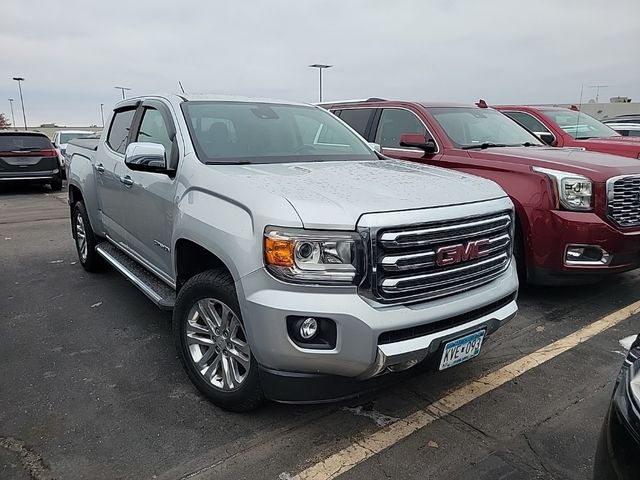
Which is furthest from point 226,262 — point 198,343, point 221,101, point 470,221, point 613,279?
point 613,279

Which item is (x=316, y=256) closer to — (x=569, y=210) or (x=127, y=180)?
(x=127, y=180)

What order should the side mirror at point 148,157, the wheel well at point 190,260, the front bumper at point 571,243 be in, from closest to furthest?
the wheel well at point 190,260 < the side mirror at point 148,157 < the front bumper at point 571,243

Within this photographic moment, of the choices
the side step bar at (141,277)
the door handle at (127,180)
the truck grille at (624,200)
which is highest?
the door handle at (127,180)

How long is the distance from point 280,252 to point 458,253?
0.95 metres

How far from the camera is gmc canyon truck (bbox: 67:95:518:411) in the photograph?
2453 mm

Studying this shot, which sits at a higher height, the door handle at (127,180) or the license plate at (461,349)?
the door handle at (127,180)

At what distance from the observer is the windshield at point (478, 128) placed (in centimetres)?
588

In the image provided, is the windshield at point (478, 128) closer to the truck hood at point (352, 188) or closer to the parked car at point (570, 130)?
the parked car at point (570, 130)

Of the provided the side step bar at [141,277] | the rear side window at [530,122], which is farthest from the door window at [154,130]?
the rear side window at [530,122]

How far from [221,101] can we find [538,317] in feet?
10.5

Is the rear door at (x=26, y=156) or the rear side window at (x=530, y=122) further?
the rear door at (x=26, y=156)

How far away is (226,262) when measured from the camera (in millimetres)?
2703

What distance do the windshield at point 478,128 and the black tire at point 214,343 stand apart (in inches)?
146

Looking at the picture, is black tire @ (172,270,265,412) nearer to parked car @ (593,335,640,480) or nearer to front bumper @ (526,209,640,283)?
parked car @ (593,335,640,480)
